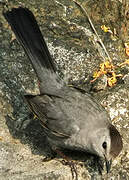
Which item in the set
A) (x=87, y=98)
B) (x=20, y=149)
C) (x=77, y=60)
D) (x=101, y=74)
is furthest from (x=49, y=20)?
(x=20, y=149)

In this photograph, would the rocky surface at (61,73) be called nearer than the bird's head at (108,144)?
No

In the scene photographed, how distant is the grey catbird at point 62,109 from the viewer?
16.7 ft

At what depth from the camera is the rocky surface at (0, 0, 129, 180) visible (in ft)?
17.2

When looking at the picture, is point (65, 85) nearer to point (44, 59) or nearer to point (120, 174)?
point (44, 59)

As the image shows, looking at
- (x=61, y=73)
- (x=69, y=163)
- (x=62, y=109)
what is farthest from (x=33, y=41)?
(x=69, y=163)

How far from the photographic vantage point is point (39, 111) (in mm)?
5547

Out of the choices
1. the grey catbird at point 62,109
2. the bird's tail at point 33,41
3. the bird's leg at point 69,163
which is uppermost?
→ the bird's tail at point 33,41

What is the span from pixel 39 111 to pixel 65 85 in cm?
61

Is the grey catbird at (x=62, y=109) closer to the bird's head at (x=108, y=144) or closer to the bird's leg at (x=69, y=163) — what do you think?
the bird's head at (x=108, y=144)

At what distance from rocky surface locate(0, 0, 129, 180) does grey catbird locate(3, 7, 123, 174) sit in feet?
1.10

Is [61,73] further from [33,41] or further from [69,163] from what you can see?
[69,163]

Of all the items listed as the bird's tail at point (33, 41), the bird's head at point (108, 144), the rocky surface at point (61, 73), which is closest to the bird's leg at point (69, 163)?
the rocky surface at point (61, 73)

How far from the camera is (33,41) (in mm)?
5883

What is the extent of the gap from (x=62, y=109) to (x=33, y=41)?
123 cm
